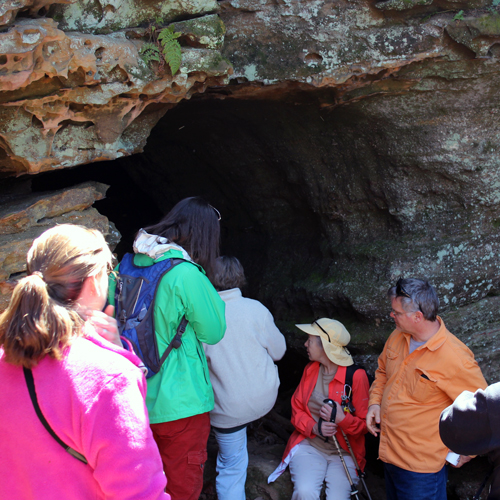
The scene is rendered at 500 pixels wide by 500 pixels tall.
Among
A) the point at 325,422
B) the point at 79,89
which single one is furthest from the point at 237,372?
the point at 79,89

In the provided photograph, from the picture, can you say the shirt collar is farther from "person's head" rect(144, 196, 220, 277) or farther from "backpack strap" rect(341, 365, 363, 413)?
"person's head" rect(144, 196, 220, 277)

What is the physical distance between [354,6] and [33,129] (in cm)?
235

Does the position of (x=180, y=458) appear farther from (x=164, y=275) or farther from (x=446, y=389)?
(x=446, y=389)

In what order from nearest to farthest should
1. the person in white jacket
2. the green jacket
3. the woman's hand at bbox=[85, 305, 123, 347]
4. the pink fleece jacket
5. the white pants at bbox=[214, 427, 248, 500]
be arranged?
1. the pink fleece jacket
2. the woman's hand at bbox=[85, 305, 123, 347]
3. the green jacket
4. the person in white jacket
5. the white pants at bbox=[214, 427, 248, 500]

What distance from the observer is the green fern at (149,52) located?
2.79m

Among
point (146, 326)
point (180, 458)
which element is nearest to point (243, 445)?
point (180, 458)

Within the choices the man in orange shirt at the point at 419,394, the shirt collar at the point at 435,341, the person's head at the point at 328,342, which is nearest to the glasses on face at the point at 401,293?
the man in orange shirt at the point at 419,394

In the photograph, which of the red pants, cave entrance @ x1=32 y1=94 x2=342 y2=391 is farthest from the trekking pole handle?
cave entrance @ x1=32 y1=94 x2=342 y2=391

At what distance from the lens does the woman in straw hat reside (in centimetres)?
299

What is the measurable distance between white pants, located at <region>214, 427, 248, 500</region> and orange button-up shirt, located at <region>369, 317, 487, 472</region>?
847mm

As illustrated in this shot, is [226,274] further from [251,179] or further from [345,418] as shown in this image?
[251,179]

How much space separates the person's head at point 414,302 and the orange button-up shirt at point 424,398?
0.42 feet

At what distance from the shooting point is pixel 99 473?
3.94ft

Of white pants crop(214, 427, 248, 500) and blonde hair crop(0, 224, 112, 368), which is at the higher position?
blonde hair crop(0, 224, 112, 368)
